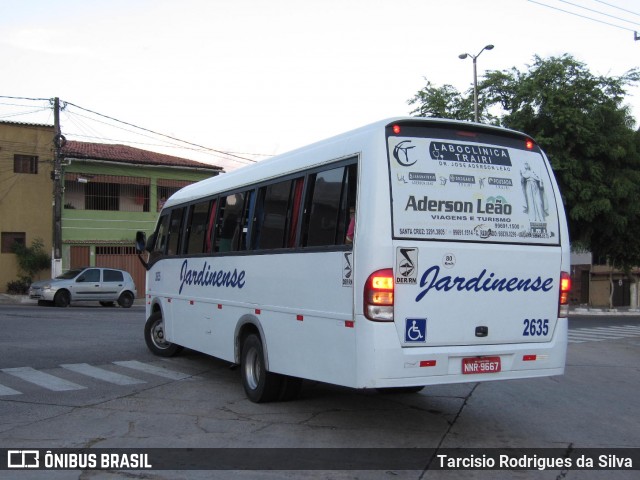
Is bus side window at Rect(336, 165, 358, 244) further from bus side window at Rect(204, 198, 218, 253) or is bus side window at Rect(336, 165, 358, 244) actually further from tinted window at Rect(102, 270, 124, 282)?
tinted window at Rect(102, 270, 124, 282)

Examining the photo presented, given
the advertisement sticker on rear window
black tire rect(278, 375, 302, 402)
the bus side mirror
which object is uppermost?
the advertisement sticker on rear window

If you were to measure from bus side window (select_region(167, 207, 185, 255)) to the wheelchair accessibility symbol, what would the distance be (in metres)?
6.16

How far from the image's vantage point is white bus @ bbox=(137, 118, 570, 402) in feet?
20.7

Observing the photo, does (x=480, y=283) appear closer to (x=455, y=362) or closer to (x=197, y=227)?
(x=455, y=362)

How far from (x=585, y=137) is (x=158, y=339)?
24.1m

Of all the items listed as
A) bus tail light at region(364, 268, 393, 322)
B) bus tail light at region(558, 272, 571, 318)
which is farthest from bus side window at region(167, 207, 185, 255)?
bus tail light at region(558, 272, 571, 318)

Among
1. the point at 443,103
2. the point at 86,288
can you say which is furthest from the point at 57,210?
the point at 443,103

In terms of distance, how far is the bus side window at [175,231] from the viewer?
38.2ft

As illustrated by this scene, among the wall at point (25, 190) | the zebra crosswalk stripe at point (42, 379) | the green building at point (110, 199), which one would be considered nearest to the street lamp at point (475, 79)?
the green building at point (110, 199)

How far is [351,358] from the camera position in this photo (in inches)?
254

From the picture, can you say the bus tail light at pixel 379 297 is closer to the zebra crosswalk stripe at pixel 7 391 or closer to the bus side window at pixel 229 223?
the bus side window at pixel 229 223

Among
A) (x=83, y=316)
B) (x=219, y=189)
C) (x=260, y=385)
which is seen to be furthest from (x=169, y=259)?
(x=83, y=316)

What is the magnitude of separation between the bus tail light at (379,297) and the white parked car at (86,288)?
23.9 m

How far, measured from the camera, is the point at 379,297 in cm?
622
